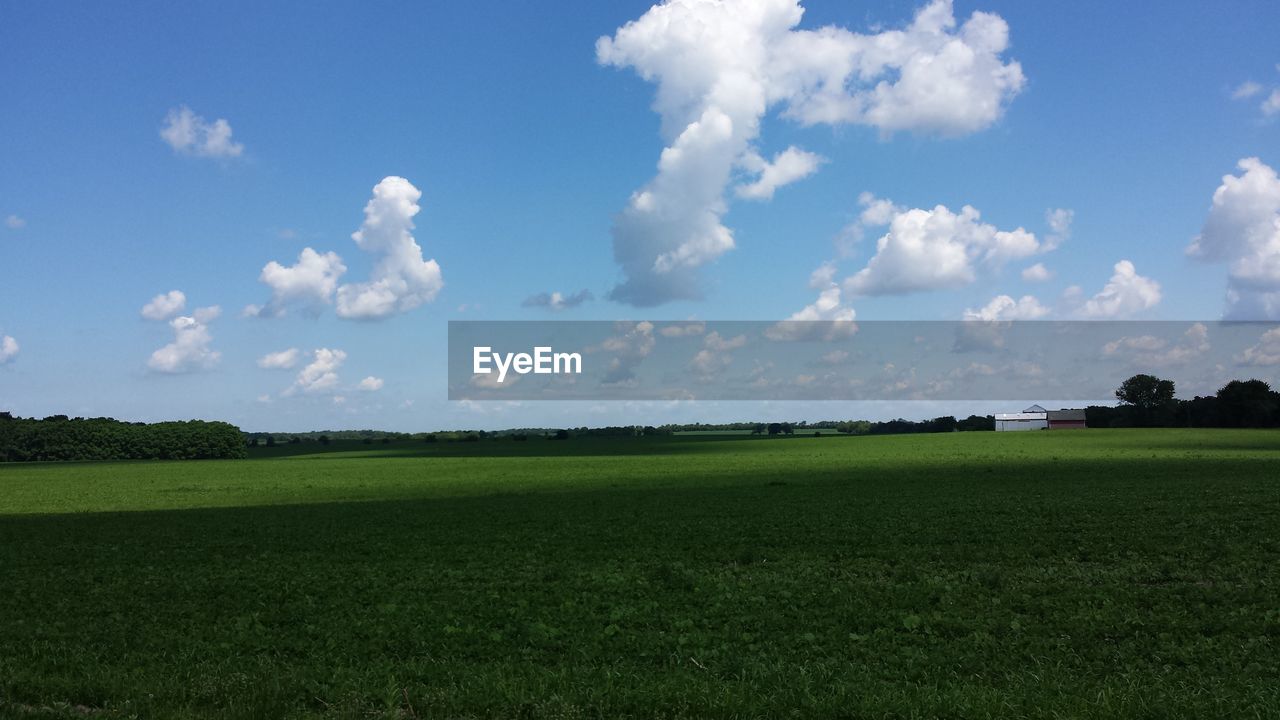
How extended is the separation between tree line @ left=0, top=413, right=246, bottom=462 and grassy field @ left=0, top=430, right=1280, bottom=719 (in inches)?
3846

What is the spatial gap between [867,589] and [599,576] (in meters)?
5.33

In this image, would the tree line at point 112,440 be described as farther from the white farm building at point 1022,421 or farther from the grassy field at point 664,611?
the white farm building at point 1022,421

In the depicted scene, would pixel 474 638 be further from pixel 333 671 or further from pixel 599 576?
pixel 599 576

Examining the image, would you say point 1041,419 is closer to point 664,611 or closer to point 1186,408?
point 1186,408

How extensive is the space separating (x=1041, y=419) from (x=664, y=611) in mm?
152090

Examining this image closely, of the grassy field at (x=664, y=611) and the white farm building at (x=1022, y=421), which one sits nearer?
the grassy field at (x=664, y=611)

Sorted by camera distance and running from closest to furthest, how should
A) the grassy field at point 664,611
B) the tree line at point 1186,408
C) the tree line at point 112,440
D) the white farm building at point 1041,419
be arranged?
1. the grassy field at point 664,611
2. the tree line at point 112,440
3. the tree line at point 1186,408
4. the white farm building at point 1041,419

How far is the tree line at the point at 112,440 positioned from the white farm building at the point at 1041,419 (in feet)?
411

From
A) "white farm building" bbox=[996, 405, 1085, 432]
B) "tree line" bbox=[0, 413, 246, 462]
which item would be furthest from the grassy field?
"white farm building" bbox=[996, 405, 1085, 432]

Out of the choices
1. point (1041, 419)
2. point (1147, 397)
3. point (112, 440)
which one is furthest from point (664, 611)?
point (1147, 397)

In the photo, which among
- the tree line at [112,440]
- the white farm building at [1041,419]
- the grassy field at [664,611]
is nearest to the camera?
the grassy field at [664,611]

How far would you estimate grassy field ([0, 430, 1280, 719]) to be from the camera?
9703 mm

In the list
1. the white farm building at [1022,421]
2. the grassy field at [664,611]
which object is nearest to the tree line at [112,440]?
the grassy field at [664,611]

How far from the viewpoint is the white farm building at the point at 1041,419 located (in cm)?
14812
